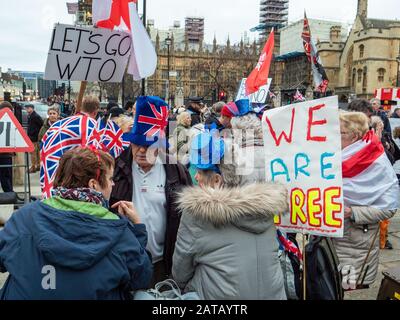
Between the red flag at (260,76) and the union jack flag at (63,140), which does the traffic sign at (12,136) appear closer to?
the union jack flag at (63,140)

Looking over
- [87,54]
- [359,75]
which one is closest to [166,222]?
[87,54]

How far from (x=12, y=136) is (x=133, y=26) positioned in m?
2.75

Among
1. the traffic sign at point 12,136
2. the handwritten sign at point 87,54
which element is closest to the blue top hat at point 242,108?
the handwritten sign at point 87,54

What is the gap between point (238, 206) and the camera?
7.45 feet

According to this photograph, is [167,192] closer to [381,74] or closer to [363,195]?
[363,195]

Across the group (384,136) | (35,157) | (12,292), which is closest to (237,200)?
(12,292)

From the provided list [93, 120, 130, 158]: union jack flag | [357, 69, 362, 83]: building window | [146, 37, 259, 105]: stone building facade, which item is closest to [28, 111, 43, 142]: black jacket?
[93, 120, 130, 158]: union jack flag

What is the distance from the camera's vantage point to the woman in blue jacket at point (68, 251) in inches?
73.9

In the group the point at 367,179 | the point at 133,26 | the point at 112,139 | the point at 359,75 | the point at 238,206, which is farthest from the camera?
the point at 359,75

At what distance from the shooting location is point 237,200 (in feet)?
7.50

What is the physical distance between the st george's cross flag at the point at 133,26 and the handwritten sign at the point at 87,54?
148 mm

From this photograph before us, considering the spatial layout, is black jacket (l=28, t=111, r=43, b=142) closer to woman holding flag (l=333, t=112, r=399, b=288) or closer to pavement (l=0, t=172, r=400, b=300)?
pavement (l=0, t=172, r=400, b=300)

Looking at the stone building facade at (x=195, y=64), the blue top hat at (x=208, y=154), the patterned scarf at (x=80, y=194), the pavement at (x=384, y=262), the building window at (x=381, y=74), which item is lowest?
the pavement at (x=384, y=262)
